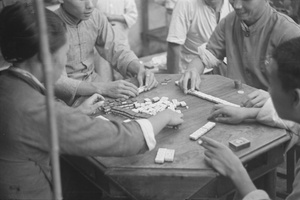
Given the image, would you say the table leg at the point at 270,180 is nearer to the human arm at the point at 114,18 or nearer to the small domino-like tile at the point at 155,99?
the small domino-like tile at the point at 155,99

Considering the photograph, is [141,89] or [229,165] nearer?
[229,165]

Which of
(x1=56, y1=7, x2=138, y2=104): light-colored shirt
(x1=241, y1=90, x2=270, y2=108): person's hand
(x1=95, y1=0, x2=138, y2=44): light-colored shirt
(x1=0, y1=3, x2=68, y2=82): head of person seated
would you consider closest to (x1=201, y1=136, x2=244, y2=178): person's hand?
(x1=241, y1=90, x2=270, y2=108): person's hand

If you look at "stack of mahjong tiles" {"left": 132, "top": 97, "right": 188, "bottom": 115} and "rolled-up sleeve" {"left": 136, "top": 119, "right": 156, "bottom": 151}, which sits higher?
"rolled-up sleeve" {"left": 136, "top": 119, "right": 156, "bottom": 151}

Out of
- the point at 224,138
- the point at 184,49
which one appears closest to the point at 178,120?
the point at 224,138

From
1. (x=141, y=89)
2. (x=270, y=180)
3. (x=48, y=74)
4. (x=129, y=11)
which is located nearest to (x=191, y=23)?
(x=129, y=11)

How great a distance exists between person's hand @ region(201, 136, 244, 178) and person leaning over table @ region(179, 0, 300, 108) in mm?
950

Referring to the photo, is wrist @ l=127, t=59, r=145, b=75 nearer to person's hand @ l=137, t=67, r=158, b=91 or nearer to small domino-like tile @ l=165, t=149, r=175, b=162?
person's hand @ l=137, t=67, r=158, b=91

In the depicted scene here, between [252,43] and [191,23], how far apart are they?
1346mm

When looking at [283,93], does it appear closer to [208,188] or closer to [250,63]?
[208,188]

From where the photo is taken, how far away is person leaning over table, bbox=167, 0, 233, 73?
4545 mm

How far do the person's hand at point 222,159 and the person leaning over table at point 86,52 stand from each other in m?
1.12

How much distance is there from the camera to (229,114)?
99.9 inches

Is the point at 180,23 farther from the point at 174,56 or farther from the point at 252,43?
the point at 252,43

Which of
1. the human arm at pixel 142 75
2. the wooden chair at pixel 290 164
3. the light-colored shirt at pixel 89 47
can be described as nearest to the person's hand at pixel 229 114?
the human arm at pixel 142 75
